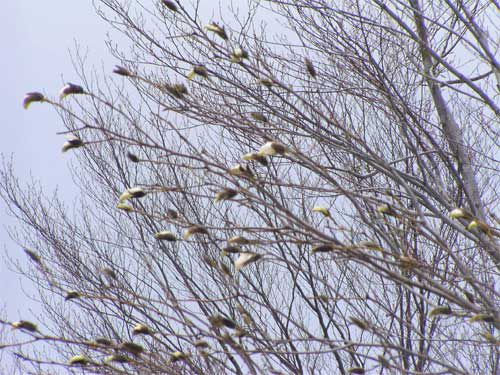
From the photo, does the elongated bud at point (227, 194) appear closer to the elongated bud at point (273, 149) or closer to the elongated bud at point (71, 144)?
the elongated bud at point (273, 149)

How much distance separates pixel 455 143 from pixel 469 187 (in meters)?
0.36

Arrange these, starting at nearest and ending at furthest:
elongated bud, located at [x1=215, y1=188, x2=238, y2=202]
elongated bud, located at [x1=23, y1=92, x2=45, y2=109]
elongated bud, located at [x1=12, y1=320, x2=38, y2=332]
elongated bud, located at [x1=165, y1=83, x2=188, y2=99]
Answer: elongated bud, located at [x1=215, y1=188, x2=238, y2=202] < elongated bud, located at [x1=12, y1=320, x2=38, y2=332] < elongated bud, located at [x1=23, y1=92, x2=45, y2=109] < elongated bud, located at [x1=165, y1=83, x2=188, y2=99]

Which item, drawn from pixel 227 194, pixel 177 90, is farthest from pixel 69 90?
pixel 227 194

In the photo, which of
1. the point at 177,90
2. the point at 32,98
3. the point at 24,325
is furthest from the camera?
the point at 177,90

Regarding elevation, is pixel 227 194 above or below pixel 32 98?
below

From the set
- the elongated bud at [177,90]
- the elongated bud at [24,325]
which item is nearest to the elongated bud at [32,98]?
the elongated bud at [177,90]

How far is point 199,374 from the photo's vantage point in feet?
11.5

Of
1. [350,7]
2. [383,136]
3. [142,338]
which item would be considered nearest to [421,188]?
[350,7]

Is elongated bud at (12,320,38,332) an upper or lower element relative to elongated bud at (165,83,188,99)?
lower

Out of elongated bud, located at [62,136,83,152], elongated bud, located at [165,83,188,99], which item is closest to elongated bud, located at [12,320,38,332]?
elongated bud, located at [62,136,83,152]

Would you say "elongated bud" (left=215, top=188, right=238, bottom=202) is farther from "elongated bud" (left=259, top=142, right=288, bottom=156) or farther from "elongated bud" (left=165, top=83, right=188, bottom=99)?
"elongated bud" (left=165, top=83, right=188, bottom=99)

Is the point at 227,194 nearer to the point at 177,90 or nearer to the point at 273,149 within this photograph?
the point at 273,149

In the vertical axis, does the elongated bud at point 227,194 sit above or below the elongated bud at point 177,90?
below

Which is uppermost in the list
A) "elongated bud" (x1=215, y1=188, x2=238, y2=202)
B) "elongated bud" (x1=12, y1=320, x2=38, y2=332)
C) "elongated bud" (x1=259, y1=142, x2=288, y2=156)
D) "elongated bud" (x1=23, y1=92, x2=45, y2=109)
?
"elongated bud" (x1=23, y1=92, x2=45, y2=109)
